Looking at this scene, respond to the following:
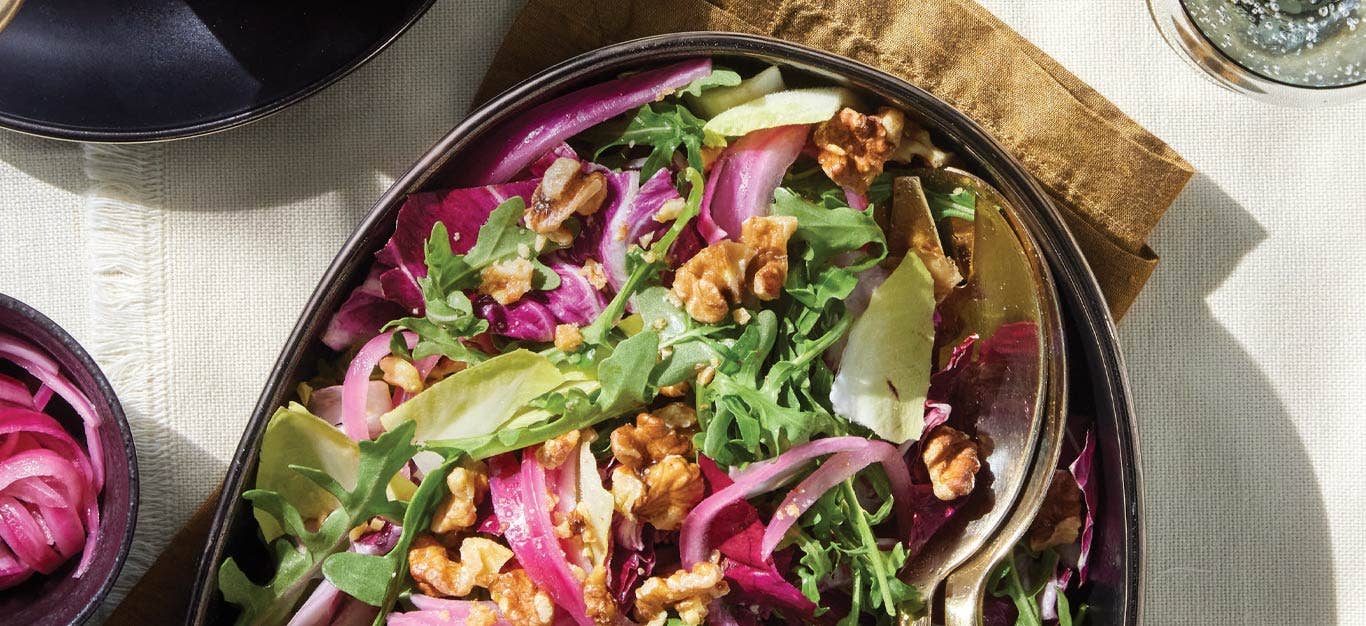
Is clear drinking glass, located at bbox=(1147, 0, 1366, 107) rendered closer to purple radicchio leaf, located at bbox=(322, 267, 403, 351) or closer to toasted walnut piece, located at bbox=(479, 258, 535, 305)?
toasted walnut piece, located at bbox=(479, 258, 535, 305)

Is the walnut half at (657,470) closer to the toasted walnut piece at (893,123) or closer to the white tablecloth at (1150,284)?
the toasted walnut piece at (893,123)

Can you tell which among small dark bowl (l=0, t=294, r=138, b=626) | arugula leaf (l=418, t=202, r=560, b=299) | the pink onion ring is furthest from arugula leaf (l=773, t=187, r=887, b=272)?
small dark bowl (l=0, t=294, r=138, b=626)

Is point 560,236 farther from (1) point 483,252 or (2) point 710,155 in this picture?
(2) point 710,155

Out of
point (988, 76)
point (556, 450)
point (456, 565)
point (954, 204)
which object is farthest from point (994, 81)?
point (456, 565)

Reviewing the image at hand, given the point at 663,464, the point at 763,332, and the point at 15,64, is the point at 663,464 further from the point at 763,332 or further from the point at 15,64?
the point at 15,64

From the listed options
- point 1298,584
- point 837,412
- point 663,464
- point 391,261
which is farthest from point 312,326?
point 1298,584

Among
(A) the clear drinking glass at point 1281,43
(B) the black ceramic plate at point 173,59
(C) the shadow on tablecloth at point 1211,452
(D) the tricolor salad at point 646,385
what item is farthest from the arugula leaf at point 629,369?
(A) the clear drinking glass at point 1281,43
